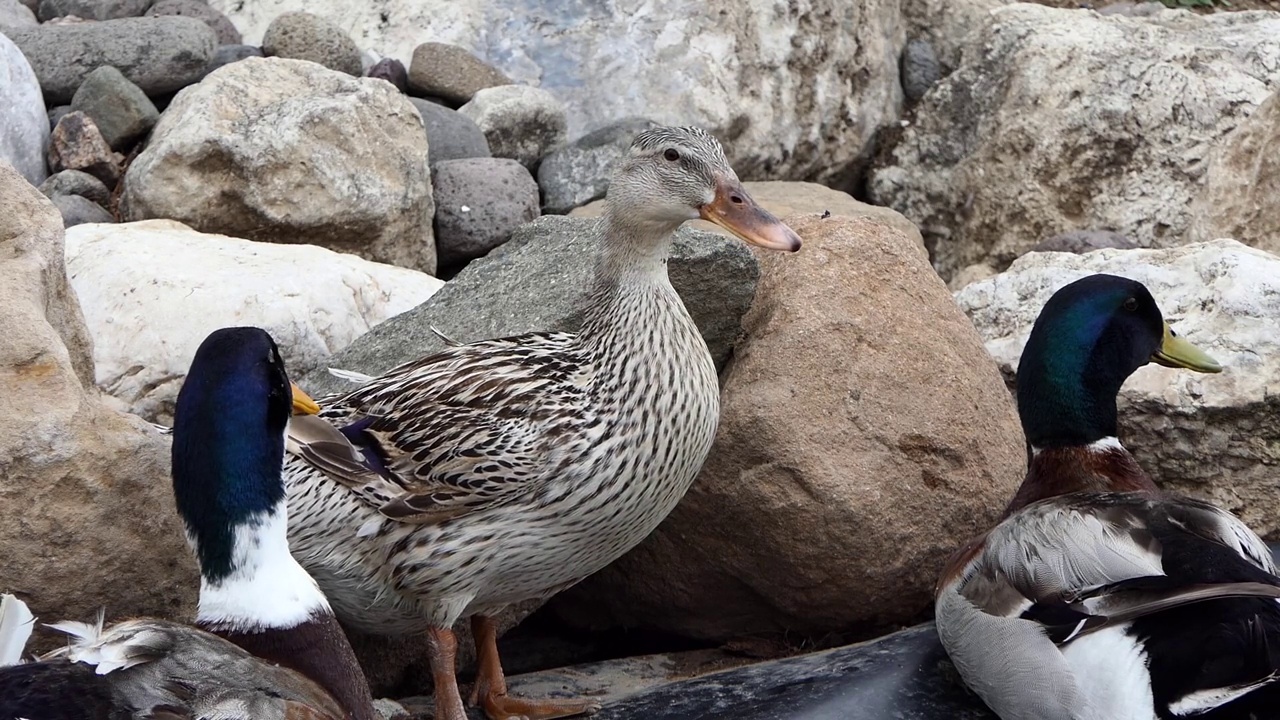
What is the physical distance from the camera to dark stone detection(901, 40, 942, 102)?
909 centimetres

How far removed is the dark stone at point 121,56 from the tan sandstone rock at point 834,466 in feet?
10.5

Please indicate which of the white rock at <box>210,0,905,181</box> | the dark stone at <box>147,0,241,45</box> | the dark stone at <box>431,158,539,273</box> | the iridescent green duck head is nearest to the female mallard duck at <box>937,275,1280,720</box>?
the iridescent green duck head

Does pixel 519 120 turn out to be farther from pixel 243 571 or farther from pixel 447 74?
pixel 243 571

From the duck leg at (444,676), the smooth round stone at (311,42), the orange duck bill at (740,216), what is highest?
the orange duck bill at (740,216)

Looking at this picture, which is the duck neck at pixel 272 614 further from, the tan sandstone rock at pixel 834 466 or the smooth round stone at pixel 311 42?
the smooth round stone at pixel 311 42

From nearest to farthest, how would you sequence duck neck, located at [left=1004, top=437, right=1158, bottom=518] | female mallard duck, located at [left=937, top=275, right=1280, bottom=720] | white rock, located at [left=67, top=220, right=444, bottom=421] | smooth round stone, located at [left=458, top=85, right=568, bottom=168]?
female mallard duck, located at [left=937, top=275, right=1280, bottom=720] < duck neck, located at [left=1004, top=437, right=1158, bottom=518] < white rock, located at [left=67, top=220, right=444, bottom=421] < smooth round stone, located at [left=458, top=85, right=568, bottom=168]

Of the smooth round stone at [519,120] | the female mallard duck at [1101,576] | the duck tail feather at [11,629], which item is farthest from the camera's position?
the smooth round stone at [519,120]

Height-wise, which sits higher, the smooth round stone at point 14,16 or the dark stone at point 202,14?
the dark stone at point 202,14

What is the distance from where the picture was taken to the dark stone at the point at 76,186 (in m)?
6.41

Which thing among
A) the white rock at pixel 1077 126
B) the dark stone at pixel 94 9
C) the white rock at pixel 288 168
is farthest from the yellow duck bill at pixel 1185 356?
the dark stone at pixel 94 9

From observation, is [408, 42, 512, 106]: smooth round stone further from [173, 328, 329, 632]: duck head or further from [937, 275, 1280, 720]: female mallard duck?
[173, 328, 329, 632]: duck head

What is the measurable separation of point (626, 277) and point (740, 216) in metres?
0.38

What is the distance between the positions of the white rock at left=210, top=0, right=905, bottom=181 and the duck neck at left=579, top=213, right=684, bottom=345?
10.4 ft

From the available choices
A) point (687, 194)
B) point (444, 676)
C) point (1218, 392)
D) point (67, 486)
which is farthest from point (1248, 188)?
point (67, 486)
